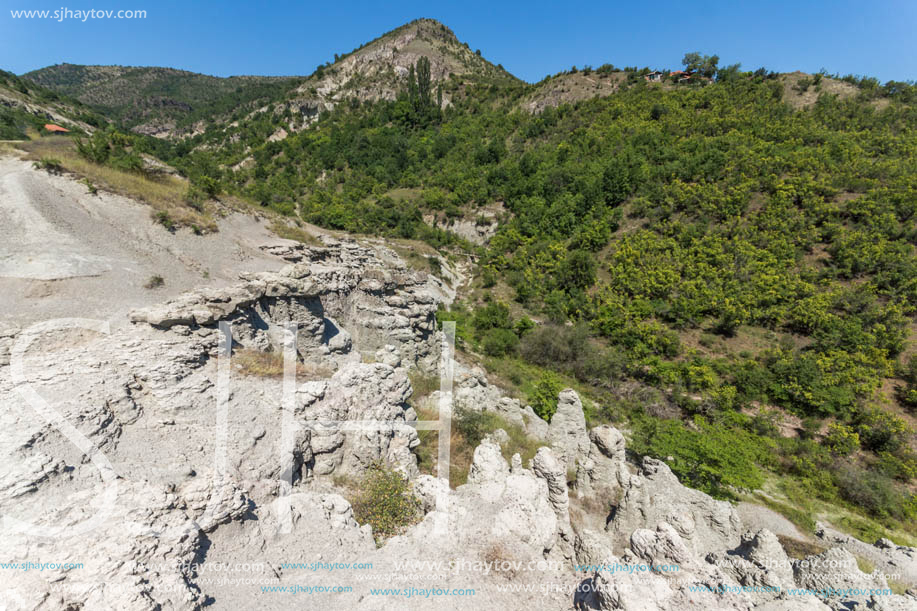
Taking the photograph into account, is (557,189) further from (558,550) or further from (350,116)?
(350,116)

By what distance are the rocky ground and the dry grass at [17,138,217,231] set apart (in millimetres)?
6999

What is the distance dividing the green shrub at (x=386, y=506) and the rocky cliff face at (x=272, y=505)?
369mm

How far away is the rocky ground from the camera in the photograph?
4.37 m

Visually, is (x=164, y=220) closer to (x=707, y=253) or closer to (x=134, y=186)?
(x=134, y=186)

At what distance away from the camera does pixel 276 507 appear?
20.5 ft

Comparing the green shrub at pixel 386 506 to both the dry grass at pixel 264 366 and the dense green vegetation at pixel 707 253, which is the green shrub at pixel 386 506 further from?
the dense green vegetation at pixel 707 253

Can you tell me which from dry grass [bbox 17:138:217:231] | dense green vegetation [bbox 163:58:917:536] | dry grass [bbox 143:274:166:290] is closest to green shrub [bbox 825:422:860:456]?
dense green vegetation [bbox 163:58:917:536]

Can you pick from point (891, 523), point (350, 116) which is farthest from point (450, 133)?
point (891, 523)

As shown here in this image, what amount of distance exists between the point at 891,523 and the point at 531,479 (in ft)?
61.2

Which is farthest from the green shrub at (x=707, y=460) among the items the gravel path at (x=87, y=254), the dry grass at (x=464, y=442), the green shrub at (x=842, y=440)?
the gravel path at (x=87, y=254)

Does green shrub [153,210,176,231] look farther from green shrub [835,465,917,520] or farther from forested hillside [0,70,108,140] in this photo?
green shrub [835,465,917,520]

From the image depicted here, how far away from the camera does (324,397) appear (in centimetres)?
882

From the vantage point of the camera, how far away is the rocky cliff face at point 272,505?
436cm

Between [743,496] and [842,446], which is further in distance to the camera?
[842,446]
